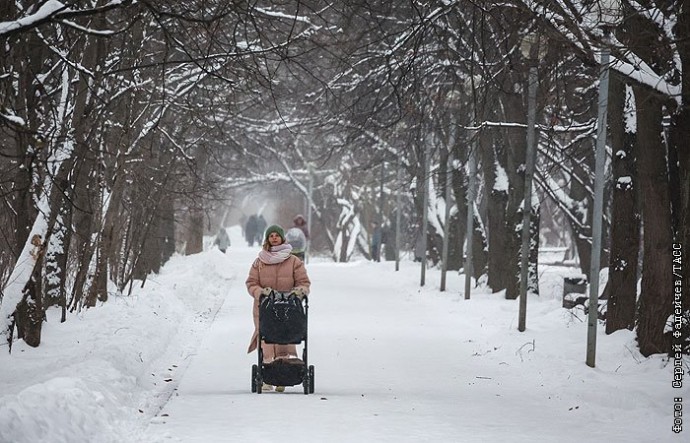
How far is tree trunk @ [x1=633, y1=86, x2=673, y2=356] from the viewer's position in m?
11.5

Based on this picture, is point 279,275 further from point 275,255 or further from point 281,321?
point 281,321

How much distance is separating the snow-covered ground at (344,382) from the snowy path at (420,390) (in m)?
0.02

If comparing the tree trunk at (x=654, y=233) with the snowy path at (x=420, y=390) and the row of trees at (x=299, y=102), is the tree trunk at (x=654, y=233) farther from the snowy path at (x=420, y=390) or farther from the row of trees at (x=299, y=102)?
the snowy path at (x=420, y=390)

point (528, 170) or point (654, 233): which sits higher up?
point (528, 170)

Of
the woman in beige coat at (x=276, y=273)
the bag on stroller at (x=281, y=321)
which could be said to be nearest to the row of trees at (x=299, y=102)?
the woman in beige coat at (x=276, y=273)

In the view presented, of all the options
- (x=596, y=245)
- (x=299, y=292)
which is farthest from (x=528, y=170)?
(x=299, y=292)

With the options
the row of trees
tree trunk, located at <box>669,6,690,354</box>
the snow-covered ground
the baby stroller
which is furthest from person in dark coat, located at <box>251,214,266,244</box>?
the baby stroller

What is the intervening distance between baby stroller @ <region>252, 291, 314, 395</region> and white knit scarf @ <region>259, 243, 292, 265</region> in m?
0.71

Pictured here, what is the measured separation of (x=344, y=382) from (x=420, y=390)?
97 cm

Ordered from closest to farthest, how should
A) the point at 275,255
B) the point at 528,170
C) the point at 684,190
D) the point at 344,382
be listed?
the point at 684,190 → the point at 275,255 → the point at 344,382 → the point at 528,170

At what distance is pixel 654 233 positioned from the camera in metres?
11.6

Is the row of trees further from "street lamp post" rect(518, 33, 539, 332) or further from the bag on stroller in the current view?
the bag on stroller

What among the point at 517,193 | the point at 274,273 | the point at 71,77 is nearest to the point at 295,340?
the point at 274,273

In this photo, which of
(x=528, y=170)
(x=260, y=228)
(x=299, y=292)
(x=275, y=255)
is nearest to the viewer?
(x=299, y=292)
